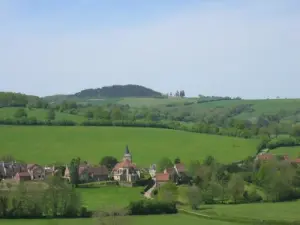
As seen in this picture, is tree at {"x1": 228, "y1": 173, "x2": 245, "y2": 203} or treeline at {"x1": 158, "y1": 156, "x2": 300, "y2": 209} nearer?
treeline at {"x1": 158, "y1": 156, "x2": 300, "y2": 209}

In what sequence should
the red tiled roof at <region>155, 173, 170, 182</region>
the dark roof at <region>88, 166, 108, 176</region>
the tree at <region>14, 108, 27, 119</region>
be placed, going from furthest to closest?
the tree at <region>14, 108, 27, 119</region> < the dark roof at <region>88, 166, 108, 176</region> < the red tiled roof at <region>155, 173, 170, 182</region>

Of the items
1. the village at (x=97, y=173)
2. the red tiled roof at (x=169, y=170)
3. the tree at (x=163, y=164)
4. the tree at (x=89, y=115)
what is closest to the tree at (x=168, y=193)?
the village at (x=97, y=173)

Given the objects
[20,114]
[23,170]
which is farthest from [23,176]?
[20,114]

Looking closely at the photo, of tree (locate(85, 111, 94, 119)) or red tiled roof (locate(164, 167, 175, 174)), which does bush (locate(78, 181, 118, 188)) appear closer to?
red tiled roof (locate(164, 167, 175, 174))

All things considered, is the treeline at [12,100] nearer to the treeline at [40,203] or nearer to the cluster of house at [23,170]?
the cluster of house at [23,170]

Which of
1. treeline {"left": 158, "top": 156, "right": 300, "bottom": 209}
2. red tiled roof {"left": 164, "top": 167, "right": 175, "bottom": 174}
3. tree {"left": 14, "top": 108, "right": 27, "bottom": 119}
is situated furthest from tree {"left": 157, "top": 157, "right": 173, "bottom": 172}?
tree {"left": 14, "top": 108, "right": 27, "bottom": 119}
